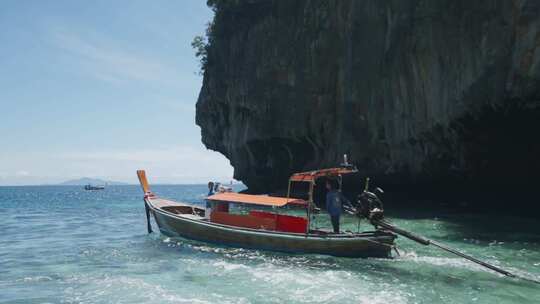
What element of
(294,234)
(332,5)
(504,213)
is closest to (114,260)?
(294,234)

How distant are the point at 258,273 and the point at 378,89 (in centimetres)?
1916

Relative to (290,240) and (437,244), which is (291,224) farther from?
(437,244)

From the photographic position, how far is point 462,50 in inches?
894

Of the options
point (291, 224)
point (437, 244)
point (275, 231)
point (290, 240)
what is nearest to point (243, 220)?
point (275, 231)

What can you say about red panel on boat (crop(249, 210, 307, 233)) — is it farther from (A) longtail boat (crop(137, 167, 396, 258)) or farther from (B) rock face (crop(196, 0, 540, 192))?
(B) rock face (crop(196, 0, 540, 192))

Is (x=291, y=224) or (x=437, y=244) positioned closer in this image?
(x=437, y=244)

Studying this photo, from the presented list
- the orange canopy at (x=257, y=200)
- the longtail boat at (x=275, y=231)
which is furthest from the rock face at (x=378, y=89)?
the orange canopy at (x=257, y=200)

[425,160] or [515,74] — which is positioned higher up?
[515,74]

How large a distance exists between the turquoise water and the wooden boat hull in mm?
357

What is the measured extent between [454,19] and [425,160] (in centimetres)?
819

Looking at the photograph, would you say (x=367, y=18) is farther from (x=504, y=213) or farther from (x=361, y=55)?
(x=504, y=213)

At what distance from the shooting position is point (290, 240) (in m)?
15.8

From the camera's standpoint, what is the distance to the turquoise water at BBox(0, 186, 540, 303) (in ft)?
35.4

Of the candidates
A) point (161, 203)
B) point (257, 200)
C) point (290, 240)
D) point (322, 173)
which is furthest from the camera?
point (161, 203)
